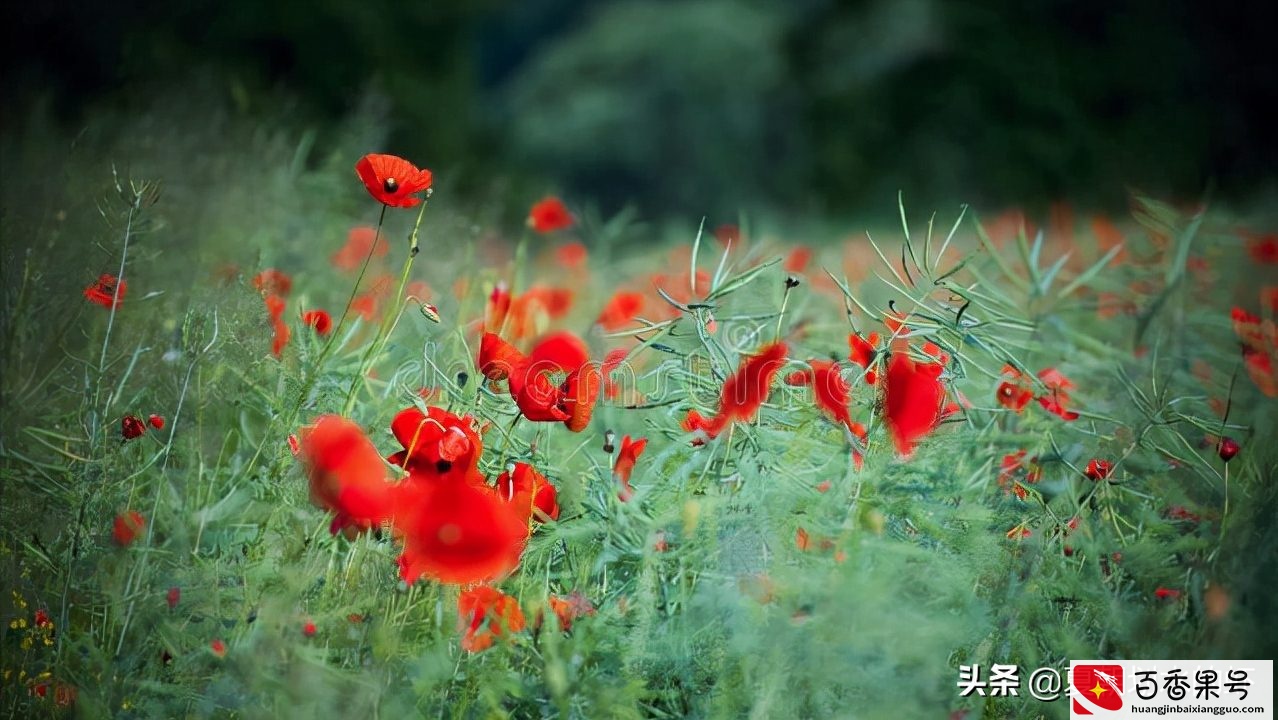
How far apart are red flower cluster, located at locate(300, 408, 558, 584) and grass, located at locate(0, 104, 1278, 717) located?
0.27 feet

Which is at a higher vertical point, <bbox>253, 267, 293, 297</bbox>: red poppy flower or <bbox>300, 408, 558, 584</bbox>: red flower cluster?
<bbox>253, 267, 293, 297</bbox>: red poppy flower

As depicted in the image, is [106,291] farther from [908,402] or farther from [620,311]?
[908,402]

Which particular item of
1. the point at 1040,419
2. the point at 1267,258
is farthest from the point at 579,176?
the point at 1040,419

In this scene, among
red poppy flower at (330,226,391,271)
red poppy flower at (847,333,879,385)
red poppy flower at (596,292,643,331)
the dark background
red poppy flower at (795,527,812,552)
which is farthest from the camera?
the dark background

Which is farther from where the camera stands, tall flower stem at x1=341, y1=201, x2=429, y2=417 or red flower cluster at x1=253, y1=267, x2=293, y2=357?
red flower cluster at x1=253, y1=267, x2=293, y2=357

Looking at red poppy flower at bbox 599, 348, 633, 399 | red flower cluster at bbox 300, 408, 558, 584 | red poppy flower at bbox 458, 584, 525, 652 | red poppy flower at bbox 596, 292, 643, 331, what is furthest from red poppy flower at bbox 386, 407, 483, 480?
red poppy flower at bbox 596, 292, 643, 331

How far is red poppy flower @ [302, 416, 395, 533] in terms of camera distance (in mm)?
1143

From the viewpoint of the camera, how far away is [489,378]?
1.36 m

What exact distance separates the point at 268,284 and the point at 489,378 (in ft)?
1.48

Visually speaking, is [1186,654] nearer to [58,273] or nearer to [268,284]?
[268,284]

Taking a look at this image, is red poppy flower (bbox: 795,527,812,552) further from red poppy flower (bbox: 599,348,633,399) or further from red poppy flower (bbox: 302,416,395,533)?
red poppy flower (bbox: 302,416,395,533)

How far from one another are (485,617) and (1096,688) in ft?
2.20

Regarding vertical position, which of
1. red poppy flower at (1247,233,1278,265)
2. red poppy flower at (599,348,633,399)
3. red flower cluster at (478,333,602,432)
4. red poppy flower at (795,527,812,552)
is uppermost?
red poppy flower at (1247,233,1278,265)

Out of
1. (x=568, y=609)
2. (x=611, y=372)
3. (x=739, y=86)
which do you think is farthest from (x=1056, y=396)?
(x=739, y=86)
